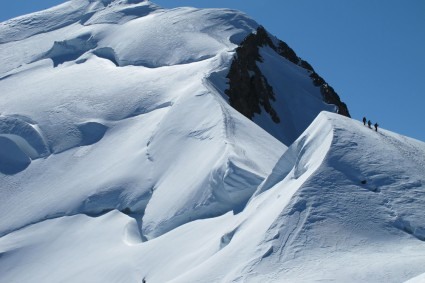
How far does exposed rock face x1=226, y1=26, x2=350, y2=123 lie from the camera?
171 feet

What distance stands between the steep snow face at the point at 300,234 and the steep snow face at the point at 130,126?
2115 millimetres

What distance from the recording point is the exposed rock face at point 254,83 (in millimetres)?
52162

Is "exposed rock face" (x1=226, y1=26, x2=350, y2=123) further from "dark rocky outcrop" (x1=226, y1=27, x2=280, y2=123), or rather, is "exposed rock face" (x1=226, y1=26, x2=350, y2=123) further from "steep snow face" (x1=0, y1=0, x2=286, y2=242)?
"steep snow face" (x1=0, y1=0, x2=286, y2=242)

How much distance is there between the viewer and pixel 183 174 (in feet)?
122

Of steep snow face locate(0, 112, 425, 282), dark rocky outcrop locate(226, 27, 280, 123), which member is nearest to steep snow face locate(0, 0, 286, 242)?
dark rocky outcrop locate(226, 27, 280, 123)

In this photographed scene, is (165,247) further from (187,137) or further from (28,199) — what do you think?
(28,199)

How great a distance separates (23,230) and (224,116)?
12.4 meters

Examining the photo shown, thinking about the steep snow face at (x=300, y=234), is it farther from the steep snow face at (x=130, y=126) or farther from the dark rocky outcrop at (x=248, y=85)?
the dark rocky outcrop at (x=248, y=85)

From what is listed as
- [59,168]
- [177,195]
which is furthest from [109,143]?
[177,195]

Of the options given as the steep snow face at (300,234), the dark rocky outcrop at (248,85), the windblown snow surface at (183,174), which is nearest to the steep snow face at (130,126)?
the windblown snow surface at (183,174)

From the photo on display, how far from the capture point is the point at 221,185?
1309 inches

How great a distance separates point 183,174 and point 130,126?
1131 centimetres

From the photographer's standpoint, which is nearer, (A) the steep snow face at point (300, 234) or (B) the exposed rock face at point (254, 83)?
(A) the steep snow face at point (300, 234)

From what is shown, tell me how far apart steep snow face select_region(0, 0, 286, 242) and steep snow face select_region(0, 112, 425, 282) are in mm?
2115
